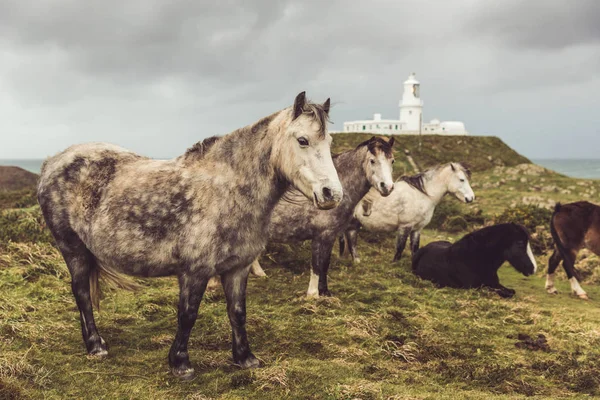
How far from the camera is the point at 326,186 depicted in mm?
4105

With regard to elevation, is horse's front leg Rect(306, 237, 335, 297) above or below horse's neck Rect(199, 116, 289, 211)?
below

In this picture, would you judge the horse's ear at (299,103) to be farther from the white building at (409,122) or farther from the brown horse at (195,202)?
the white building at (409,122)

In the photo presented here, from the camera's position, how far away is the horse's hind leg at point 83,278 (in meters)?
5.24

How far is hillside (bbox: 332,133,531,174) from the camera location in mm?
45378

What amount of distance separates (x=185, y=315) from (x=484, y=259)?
22.9ft

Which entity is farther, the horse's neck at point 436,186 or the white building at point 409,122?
the white building at point 409,122

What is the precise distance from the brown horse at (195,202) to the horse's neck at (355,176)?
3907 mm

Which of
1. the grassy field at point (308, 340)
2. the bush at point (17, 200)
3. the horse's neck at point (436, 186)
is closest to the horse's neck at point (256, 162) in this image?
the grassy field at point (308, 340)

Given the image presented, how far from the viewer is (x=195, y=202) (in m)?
4.62

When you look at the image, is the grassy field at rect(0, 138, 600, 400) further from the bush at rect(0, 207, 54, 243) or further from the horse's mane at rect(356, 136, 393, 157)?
the horse's mane at rect(356, 136, 393, 157)

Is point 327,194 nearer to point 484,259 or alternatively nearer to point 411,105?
point 484,259

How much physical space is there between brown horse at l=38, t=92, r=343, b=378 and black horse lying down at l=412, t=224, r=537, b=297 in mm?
5915

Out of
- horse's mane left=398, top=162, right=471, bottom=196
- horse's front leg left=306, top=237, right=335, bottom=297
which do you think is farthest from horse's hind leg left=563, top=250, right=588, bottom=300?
horse's front leg left=306, top=237, right=335, bottom=297

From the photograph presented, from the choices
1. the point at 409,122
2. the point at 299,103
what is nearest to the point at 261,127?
the point at 299,103
